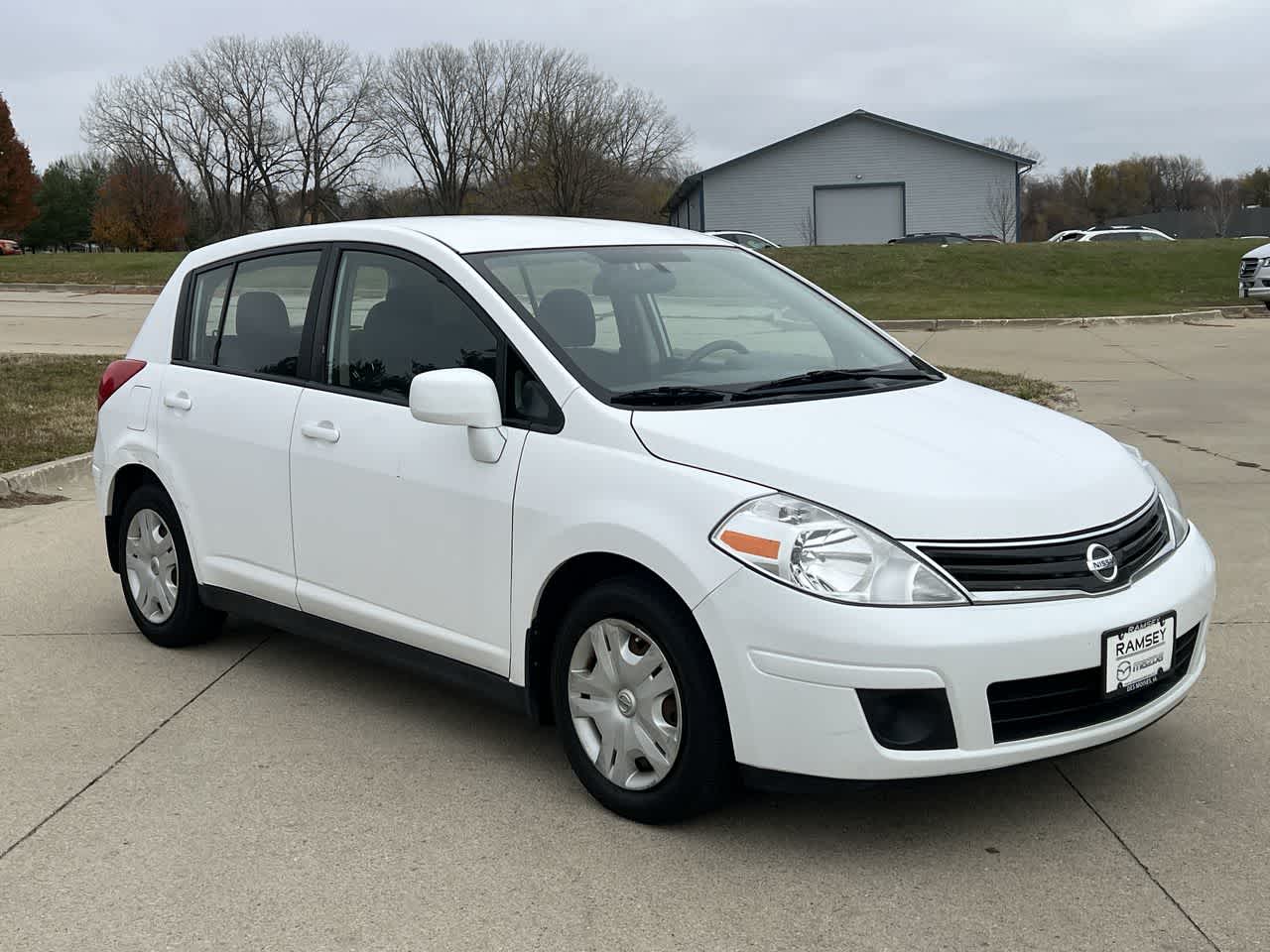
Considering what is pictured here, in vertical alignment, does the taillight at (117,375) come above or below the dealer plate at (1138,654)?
above

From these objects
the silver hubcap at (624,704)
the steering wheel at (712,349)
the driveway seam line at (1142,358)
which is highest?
the steering wheel at (712,349)

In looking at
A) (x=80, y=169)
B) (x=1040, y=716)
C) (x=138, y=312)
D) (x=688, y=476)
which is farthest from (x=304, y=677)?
(x=80, y=169)

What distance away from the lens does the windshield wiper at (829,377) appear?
4281 millimetres

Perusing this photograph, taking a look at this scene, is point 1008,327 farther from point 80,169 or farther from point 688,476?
point 80,169

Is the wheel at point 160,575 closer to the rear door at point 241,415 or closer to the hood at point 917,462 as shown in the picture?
the rear door at point 241,415

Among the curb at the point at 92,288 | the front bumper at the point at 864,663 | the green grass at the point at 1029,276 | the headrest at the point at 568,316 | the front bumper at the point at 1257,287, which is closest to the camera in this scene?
the front bumper at the point at 864,663

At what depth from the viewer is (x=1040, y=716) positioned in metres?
3.50

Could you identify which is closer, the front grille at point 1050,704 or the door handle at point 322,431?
the front grille at point 1050,704

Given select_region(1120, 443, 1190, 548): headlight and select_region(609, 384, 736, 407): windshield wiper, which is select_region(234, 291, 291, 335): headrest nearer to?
select_region(609, 384, 736, 407): windshield wiper

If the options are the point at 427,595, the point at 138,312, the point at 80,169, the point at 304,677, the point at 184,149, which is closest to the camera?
the point at 427,595

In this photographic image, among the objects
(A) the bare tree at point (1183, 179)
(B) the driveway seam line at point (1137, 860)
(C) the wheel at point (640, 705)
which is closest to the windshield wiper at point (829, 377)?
(C) the wheel at point (640, 705)

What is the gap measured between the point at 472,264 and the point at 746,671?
5.65ft

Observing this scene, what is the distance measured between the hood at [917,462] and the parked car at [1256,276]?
83.6ft

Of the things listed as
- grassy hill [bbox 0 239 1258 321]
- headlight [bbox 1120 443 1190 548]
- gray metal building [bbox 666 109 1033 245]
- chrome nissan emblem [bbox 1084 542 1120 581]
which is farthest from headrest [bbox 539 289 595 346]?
gray metal building [bbox 666 109 1033 245]
